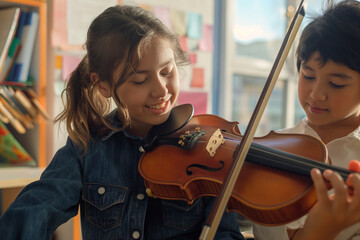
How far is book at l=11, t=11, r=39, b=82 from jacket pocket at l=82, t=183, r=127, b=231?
0.74m

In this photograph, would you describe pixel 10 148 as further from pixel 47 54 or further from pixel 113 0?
pixel 113 0

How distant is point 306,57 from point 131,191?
1.63ft

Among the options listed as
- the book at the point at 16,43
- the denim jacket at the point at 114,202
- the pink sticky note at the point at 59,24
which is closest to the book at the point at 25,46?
the book at the point at 16,43

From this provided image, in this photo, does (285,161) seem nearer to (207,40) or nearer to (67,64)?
(67,64)

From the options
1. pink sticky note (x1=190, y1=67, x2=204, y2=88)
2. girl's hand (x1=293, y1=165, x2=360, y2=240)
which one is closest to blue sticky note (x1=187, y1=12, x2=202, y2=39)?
pink sticky note (x1=190, y1=67, x2=204, y2=88)

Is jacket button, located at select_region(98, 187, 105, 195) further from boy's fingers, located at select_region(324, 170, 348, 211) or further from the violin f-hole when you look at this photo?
boy's fingers, located at select_region(324, 170, 348, 211)

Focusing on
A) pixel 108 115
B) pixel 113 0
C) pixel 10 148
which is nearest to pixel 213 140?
pixel 108 115

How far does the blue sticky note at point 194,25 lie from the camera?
2.04 metres

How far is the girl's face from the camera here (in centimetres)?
77

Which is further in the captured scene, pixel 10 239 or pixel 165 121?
pixel 165 121

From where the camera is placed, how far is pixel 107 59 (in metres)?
0.80

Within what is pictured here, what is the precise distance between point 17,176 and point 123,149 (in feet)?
1.88

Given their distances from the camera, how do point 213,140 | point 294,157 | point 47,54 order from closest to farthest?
point 294,157 < point 213,140 < point 47,54

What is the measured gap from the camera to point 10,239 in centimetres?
61
